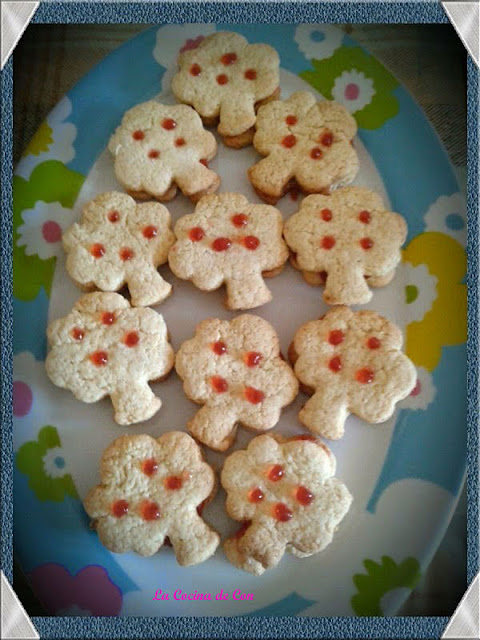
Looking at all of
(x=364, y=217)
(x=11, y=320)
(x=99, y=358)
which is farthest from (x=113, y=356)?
(x=364, y=217)

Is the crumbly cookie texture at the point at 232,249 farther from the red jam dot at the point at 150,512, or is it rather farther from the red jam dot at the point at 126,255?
the red jam dot at the point at 150,512

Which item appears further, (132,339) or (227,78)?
(227,78)

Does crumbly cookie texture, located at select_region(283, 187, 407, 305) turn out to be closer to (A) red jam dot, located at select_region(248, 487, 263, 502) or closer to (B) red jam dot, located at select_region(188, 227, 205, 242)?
Answer: (B) red jam dot, located at select_region(188, 227, 205, 242)

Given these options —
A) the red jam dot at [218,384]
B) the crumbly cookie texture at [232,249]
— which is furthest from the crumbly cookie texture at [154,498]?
the crumbly cookie texture at [232,249]

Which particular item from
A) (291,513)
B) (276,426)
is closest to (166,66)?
(276,426)

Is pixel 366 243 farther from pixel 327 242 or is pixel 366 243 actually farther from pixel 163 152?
pixel 163 152

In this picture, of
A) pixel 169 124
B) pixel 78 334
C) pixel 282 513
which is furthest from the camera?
pixel 169 124

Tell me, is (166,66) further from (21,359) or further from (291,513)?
(291,513)
